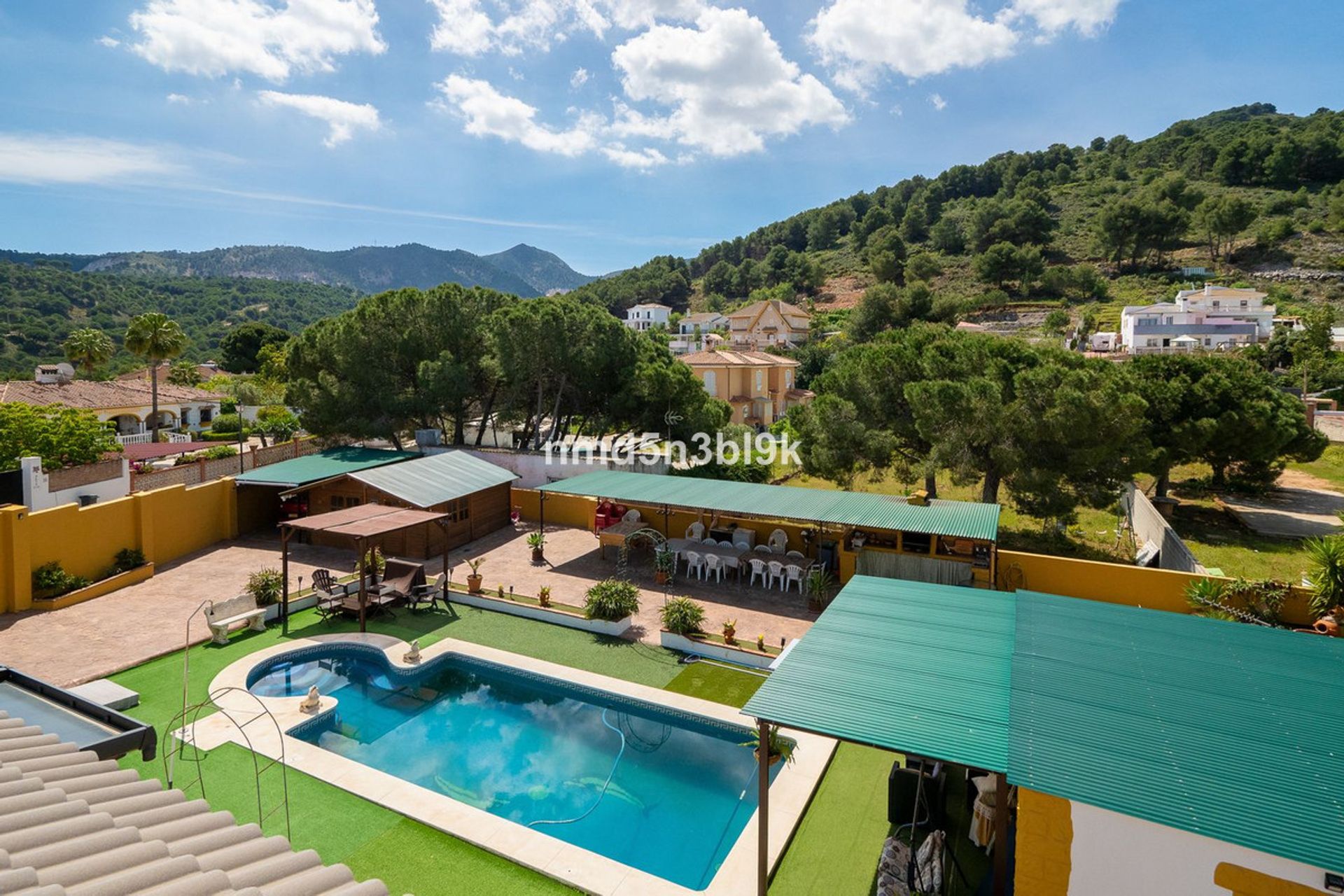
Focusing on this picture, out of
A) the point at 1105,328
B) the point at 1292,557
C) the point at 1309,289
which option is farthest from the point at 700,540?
the point at 1309,289

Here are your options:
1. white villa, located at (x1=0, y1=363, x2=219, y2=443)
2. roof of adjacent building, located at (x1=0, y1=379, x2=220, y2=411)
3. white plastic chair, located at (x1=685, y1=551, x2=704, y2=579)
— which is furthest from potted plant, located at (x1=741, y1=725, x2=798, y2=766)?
white villa, located at (x1=0, y1=363, x2=219, y2=443)

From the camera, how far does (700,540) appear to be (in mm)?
16906

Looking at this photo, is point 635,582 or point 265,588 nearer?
point 265,588

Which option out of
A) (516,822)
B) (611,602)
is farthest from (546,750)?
(611,602)

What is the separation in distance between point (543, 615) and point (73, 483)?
13.8m

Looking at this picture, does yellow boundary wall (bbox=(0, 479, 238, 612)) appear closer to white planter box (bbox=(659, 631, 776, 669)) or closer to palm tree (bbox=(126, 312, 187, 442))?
white planter box (bbox=(659, 631, 776, 669))

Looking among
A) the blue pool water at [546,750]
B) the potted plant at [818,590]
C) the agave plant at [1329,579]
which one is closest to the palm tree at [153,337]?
the blue pool water at [546,750]

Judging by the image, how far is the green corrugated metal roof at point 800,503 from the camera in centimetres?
1364

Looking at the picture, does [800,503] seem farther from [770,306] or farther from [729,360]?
[770,306]

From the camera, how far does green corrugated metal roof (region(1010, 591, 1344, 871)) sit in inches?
177

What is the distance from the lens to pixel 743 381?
148 ft

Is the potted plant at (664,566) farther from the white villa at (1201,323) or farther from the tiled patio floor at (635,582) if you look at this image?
the white villa at (1201,323)

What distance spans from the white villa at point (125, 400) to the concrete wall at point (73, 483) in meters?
17.8

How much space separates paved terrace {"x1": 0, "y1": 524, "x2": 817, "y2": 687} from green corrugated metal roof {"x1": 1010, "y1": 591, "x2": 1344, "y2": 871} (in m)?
6.10
